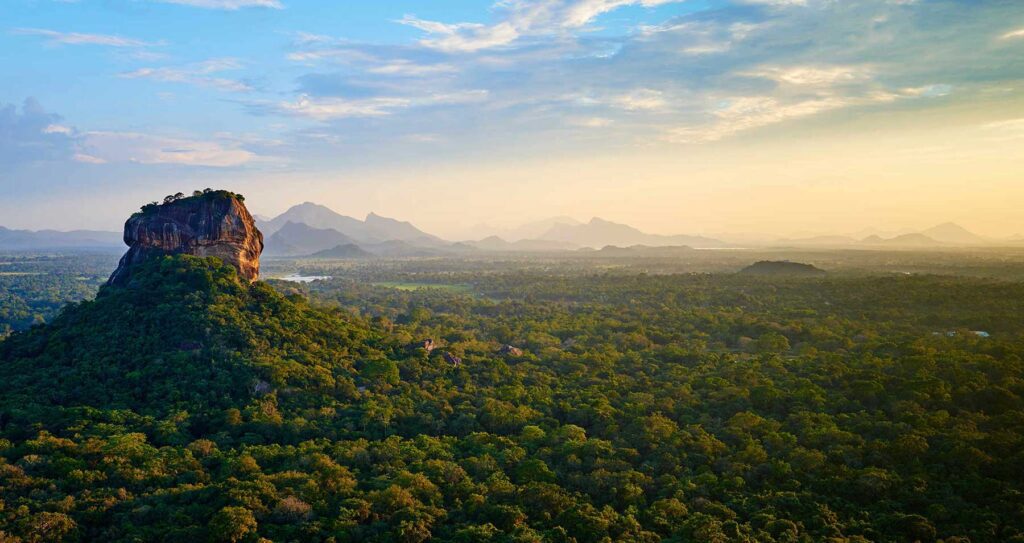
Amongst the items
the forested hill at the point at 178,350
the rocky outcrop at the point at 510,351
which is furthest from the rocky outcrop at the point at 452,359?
the forested hill at the point at 178,350

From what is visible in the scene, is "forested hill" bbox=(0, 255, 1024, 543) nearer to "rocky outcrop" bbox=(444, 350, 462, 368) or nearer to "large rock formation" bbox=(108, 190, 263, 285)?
"rocky outcrop" bbox=(444, 350, 462, 368)

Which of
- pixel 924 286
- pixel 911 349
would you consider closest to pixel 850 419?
pixel 911 349

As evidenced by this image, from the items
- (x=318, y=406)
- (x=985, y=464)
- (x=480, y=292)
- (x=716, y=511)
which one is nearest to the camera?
(x=716, y=511)

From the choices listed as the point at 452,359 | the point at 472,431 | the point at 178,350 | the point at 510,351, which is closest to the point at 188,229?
the point at 178,350

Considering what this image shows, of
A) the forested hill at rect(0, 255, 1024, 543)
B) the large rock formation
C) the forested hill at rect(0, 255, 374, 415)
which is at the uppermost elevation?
the large rock formation

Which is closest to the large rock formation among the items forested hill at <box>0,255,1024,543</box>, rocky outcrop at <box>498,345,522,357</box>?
forested hill at <box>0,255,1024,543</box>

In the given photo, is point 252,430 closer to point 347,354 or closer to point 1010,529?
point 347,354

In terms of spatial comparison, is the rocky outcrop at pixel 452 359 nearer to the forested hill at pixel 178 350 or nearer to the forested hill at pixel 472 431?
the forested hill at pixel 472 431
